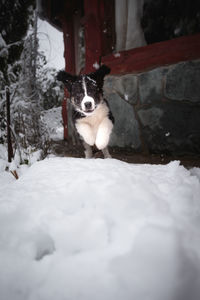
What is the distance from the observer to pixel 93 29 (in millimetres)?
4238

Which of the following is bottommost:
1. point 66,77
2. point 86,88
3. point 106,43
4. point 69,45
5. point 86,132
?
point 86,132

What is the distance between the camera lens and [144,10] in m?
4.28

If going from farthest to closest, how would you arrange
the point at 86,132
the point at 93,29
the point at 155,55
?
the point at 93,29 → the point at 155,55 → the point at 86,132

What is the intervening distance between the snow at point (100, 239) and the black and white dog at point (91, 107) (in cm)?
193

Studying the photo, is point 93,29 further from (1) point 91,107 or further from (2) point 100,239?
(2) point 100,239

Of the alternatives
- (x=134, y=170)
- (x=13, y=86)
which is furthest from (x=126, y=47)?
(x=134, y=170)

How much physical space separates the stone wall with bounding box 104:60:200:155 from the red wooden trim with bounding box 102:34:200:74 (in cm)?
11

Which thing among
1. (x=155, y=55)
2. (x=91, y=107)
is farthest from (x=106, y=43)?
(x=91, y=107)

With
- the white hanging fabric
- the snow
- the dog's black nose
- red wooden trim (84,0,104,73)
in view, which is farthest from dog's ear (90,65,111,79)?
the snow

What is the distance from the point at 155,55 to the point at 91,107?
4.83 feet

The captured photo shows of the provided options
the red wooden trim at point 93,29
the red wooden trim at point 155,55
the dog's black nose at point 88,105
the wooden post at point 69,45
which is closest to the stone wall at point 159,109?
the red wooden trim at point 155,55

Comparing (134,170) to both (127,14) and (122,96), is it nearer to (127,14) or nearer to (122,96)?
(122,96)

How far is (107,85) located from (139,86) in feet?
2.56

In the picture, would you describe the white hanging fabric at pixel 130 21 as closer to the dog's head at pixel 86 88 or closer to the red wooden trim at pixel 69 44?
the dog's head at pixel 86 88
